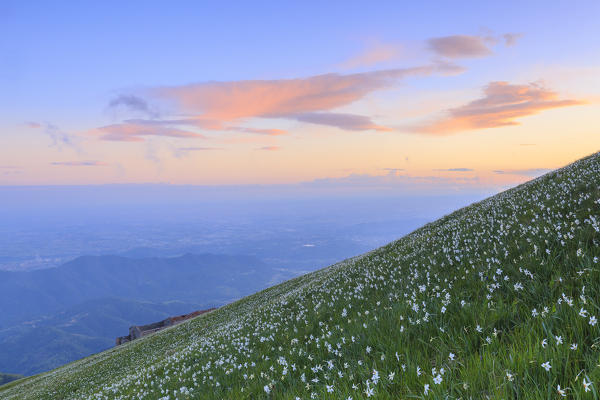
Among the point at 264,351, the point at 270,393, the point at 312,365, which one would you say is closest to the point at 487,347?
the point at 312,365

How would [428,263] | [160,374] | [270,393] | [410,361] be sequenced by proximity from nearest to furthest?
1. [410,361]
2. [270,393]
3. [428,263]
4. [160,374]

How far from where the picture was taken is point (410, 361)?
417 centimetres

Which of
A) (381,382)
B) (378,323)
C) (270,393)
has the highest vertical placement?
(381,382)

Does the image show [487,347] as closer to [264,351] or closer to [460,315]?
[460,315]

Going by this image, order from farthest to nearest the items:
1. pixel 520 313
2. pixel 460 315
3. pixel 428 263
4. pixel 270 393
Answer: pixel 428 263
pixel 270 393
pixel 460 315
pixel 520 313

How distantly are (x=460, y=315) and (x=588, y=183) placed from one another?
9439mm

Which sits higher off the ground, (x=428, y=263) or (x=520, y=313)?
(x=520, y=313)

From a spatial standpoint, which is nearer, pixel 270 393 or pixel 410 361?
pixel 410 361

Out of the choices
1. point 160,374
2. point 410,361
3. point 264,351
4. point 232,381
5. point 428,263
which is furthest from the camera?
point 160,374

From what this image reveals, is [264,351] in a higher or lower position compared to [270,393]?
lower

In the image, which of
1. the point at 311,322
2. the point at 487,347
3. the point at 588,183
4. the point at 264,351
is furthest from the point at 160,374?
the point at 588,183

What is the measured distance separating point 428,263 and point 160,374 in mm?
10944

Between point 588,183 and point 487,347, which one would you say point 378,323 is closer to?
point 487,347

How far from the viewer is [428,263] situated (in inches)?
406
